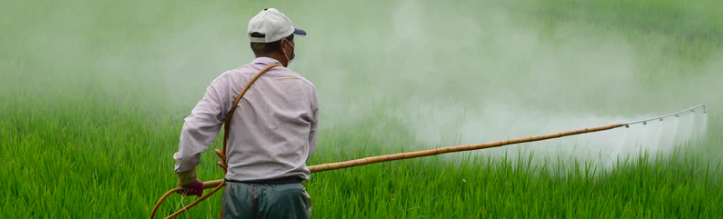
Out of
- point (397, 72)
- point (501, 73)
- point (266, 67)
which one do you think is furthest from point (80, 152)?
point (501, 73)

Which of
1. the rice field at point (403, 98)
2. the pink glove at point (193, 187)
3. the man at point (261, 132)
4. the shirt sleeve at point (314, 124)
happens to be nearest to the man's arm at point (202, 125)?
the man at point (261, 132)

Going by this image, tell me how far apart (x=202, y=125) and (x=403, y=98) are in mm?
4781

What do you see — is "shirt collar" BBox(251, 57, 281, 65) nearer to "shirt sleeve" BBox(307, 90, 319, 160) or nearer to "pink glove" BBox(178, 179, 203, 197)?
"shirt sleeve" BBox(307, 90, 319, 160)

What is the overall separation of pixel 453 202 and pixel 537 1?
8094 millimetres

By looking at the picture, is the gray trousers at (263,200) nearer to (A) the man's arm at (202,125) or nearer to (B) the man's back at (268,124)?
(B) the man's back at (268,124)

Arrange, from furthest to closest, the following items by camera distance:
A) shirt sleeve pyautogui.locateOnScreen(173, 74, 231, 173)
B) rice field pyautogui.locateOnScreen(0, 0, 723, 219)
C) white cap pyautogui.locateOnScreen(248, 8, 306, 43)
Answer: rice field pyautogui.locateOnScreen(0, 0, 723, 219) < white cap pyautogui.locateOnScreen(248, 8, 306, 43) < shirt sleeve pyautogui.locateOnScreen(173, 74, 231, 173)

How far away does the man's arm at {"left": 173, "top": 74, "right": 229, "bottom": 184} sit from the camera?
2.36 meters

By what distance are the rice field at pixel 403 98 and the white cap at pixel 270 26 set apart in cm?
123

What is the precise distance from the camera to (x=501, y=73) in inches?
312

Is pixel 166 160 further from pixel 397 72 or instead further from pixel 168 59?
pixel 168 59

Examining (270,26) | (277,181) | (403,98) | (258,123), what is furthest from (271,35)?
(403,98)

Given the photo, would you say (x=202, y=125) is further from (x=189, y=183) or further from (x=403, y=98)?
(x=403, y=98)

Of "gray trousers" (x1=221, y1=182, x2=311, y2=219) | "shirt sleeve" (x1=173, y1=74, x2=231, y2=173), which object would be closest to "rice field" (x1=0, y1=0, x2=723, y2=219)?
"gray trousers" (x1=221, y1=182, x2=311, y2=219)

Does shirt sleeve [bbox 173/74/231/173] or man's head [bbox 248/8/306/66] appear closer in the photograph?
shirt sleeve [bbox 173/74/231/173]
